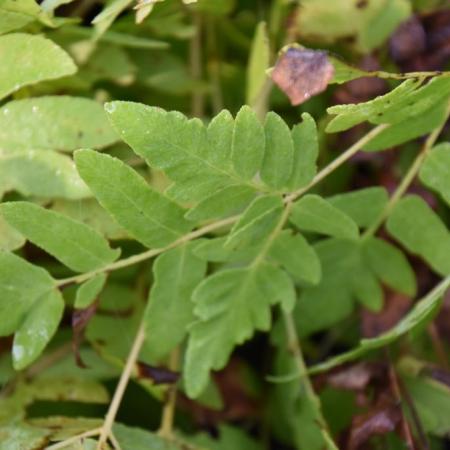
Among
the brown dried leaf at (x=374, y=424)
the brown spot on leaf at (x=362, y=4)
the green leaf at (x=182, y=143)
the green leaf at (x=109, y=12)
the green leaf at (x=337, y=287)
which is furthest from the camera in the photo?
the brown spot on leaf at (x=362, y=4)

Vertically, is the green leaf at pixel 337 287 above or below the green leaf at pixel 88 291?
below

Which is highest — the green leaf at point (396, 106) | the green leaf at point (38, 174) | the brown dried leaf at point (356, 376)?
the green leaf at point (396, 106)

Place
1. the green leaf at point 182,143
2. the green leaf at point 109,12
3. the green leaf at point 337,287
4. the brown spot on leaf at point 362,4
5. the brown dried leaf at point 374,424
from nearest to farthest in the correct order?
the green leaf at point 182,143, the green leaf at point 109,12, the brown dried leaf at point 374,424, the green leaf at point 337,287, the brown spot on leaf at point 362,4

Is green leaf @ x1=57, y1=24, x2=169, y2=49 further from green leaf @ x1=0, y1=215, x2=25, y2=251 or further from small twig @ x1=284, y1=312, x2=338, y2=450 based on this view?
small twig @ x1=284, y1=312, x2=338, y2=450

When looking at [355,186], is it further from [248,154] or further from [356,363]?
[248,154]

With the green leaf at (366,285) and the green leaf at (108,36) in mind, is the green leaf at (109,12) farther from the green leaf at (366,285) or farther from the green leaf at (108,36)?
the green leaf at (366,285)

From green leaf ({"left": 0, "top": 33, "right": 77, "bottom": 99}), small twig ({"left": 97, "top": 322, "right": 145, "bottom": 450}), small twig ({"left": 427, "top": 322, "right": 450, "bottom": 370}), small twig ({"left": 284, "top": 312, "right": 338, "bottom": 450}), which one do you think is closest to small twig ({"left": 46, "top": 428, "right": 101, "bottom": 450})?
small twig ({"left": 97, "top": 322, "right": 145, "bottom": 450})

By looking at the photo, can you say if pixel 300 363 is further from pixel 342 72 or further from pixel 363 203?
pixel 342 72

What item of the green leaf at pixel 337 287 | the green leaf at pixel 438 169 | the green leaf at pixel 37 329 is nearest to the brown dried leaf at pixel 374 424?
the green leaf at pixel 337 287
